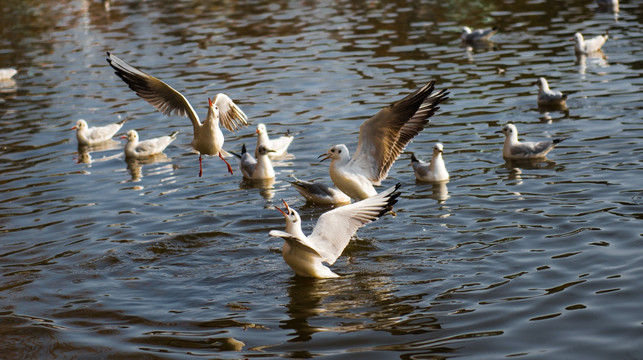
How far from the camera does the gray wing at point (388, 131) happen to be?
1080 centimetres

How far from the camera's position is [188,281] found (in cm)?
974

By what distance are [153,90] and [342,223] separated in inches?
150

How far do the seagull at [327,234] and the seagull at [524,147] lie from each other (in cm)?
489

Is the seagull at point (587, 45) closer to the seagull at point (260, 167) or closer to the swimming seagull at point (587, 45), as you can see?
the swimming seagull at point (587, 45)

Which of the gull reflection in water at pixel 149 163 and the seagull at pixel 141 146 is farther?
the seagull at pixel 141 146

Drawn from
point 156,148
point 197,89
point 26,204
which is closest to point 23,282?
point 26,204

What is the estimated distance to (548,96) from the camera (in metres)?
16.7

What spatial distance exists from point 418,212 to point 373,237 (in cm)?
113

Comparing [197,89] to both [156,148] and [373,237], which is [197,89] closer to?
[156,148]

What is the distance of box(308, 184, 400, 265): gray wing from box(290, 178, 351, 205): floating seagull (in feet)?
8.96

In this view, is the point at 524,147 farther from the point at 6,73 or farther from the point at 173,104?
the point at 6,73

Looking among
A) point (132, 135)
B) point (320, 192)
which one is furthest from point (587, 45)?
point (132, 135)

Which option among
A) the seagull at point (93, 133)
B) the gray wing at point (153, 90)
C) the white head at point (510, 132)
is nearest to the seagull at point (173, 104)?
the gray wing at point (153, 90)

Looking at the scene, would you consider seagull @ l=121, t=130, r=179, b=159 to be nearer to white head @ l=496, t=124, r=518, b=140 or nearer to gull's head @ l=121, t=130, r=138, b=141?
gull's head @ l=121, t=130, r=138, b=141
